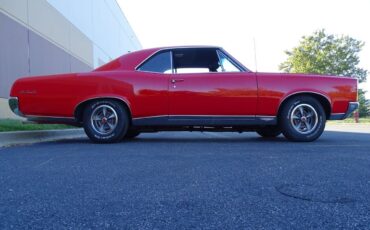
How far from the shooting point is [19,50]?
36.0 feet

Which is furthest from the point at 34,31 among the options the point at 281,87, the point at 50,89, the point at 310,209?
the point at 310,209

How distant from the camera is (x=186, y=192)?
221cm

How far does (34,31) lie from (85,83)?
842 centimetres

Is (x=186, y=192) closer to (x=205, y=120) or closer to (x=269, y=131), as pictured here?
(x=205, y=120)

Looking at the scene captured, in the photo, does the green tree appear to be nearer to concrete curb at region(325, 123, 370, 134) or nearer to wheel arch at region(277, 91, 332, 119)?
concrete curb at region(325, 123, 370, 134)

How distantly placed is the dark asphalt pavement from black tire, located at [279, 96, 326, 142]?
1.55 meters

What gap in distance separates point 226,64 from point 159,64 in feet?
3.37

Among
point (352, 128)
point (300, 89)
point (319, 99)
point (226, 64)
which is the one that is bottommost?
point (352, 128)

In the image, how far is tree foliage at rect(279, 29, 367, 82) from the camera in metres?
31.9

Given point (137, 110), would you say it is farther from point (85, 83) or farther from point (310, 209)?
point (310, 209)

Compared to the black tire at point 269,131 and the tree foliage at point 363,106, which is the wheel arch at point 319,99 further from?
the tree foliage at point 363,106

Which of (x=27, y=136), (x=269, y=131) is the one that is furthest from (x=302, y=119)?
(x=27, y=136)

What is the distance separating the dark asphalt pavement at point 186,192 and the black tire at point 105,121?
1.43 m

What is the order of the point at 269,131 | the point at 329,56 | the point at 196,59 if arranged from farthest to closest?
the point at 329,56
the point at 269,131
the point at 196,59
